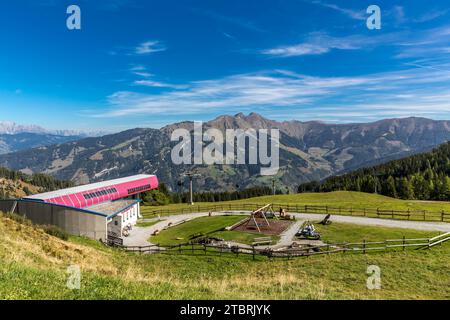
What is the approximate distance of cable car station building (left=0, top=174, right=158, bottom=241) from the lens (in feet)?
155

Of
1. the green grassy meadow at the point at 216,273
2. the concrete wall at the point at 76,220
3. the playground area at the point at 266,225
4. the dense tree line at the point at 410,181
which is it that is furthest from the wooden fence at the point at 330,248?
the dense tree line at the point at 410,181

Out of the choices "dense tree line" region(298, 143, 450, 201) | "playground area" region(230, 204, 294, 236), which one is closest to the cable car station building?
"playground area" region(230, 204, 294, 236)

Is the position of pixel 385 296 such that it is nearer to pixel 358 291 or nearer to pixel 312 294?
pixel 358 291

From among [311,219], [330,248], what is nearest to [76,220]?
[330,248]

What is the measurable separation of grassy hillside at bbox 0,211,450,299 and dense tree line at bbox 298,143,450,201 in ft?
315

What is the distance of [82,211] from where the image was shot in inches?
1861

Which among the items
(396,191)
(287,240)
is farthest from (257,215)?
(396,191)

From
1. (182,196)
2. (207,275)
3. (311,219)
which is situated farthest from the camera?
(182,196)

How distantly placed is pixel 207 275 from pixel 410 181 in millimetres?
119188

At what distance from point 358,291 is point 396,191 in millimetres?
120125

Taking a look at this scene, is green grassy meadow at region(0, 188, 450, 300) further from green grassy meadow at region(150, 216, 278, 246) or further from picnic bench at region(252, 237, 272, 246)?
green grassy meadow at region(150, 216, 278, 246)

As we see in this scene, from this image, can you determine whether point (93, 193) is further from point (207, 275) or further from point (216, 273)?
point (207, 275)

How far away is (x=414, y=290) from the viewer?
67.2ft
